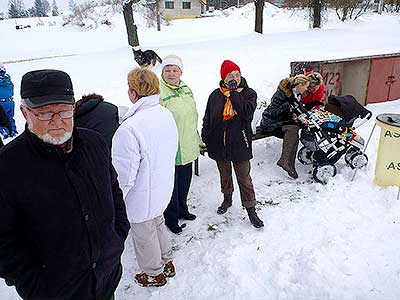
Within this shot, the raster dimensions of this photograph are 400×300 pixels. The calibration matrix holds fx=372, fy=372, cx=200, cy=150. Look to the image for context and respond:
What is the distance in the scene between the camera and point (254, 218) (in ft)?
14.0

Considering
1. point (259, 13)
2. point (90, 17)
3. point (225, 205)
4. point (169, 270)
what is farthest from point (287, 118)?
point (90, 17)

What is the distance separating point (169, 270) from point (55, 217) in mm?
1885

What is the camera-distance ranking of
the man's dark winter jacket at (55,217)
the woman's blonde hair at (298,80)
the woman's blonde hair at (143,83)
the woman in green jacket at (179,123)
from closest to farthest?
the man's dark winter jacket at (55,217), the woman's blonde hair at (143,83), the woman in green jacket at (179,123), the woman's blonde hair at (298,80)

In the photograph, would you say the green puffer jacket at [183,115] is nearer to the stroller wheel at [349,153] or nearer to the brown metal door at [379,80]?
the stroller wheel at [349,153]

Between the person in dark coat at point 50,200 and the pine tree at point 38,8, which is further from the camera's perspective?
the pine tree at point 38,8

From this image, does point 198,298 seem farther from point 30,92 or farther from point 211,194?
point 30,92

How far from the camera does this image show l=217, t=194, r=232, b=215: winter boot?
4.60m

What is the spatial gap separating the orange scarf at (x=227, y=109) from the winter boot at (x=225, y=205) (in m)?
1.09

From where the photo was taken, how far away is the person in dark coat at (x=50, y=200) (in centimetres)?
183

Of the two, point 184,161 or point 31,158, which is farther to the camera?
point 184,161

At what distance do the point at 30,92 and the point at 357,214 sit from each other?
3.89m

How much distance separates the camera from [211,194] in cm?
508

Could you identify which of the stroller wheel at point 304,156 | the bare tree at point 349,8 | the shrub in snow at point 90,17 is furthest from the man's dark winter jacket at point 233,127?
the shrub in snow at point 90,17

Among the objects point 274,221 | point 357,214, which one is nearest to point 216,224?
point 274,221
